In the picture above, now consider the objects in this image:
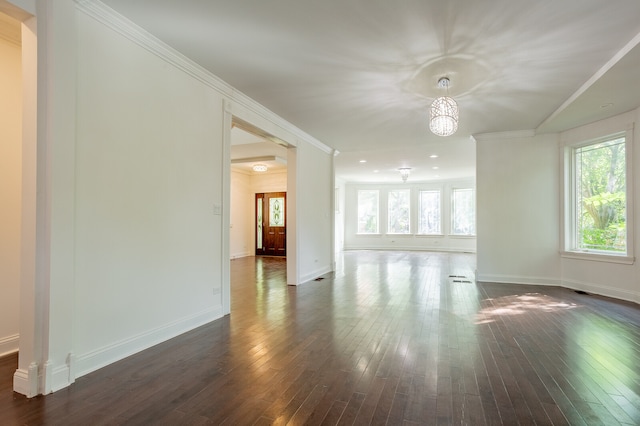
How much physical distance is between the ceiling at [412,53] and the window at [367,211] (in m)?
8.82

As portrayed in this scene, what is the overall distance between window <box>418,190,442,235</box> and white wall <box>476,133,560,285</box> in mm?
7104

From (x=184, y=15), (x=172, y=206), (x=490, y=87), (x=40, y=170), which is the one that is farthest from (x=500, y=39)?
(x=40, y=170)

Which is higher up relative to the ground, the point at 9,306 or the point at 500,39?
the point at 500,39

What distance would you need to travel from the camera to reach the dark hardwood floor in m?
1.94

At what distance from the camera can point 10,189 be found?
2.94m

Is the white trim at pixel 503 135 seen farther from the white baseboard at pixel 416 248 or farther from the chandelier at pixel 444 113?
the white baseboard at pixel 416 248

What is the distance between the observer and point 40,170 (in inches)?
85.4

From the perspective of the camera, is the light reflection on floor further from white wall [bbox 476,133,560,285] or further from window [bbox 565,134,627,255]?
window [bbox 565,134,627,255]

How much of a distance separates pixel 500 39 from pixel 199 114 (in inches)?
118

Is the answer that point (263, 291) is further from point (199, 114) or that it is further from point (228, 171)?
point (199, 114)

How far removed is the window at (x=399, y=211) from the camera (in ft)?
44.8

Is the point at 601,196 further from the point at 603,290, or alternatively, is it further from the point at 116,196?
the point at 116,196

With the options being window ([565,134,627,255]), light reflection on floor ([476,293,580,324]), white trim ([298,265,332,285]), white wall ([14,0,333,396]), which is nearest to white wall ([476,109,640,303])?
window ([565,134,627,255])

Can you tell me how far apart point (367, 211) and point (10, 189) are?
12.2 m
